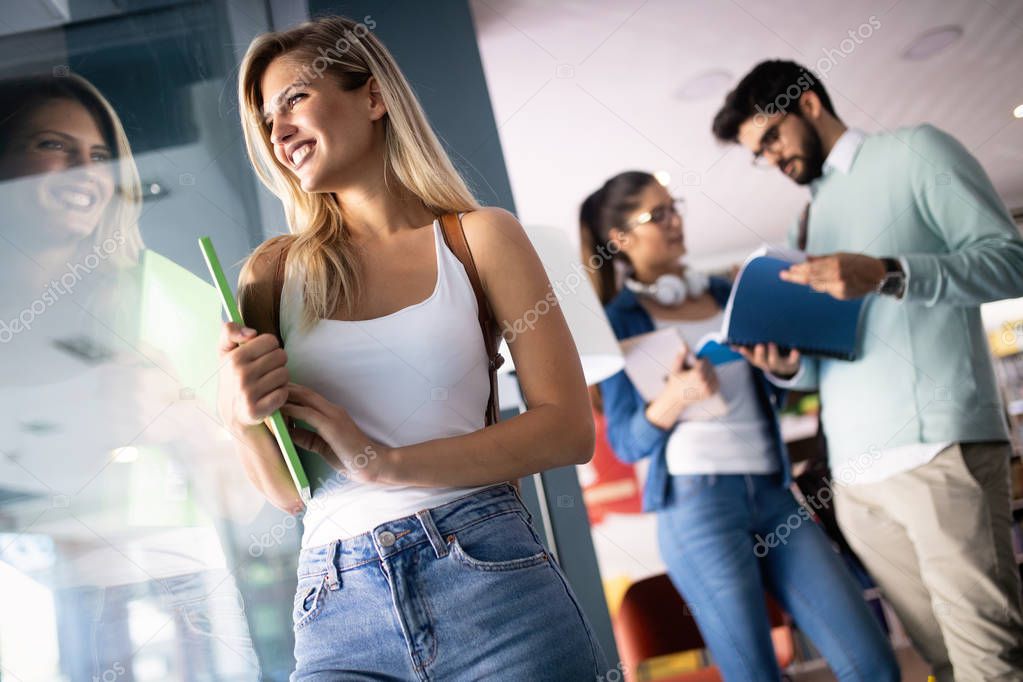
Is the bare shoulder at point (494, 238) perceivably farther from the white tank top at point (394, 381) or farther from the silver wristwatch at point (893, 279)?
the silver wristwatch at point (893, 279)

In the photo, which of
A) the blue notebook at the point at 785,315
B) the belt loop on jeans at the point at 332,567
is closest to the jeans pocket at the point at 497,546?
the belt loop on jeans at the point at 332,567

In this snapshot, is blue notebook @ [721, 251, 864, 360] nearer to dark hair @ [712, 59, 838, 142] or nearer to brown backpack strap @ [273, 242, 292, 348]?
dark hair @ [712, 59, 838, 142]

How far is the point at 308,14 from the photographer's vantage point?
228 centimetres

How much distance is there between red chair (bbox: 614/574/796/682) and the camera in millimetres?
2676

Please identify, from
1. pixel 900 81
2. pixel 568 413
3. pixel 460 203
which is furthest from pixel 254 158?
pixel 900 81

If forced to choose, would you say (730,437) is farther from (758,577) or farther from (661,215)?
(661,215)

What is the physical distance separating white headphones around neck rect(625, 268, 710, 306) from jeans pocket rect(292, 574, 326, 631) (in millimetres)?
2022

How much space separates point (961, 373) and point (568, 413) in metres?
1.73

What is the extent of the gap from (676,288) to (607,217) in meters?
0.38

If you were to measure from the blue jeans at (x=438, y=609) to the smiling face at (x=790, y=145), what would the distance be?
2112 mm

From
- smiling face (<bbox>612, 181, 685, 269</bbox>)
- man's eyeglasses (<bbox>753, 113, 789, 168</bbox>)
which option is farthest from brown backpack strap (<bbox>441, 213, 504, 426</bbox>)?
man's eyeglasses (<bbox>753, 113, 789, 168</bbox>)

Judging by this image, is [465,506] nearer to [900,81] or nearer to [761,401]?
[761,401]

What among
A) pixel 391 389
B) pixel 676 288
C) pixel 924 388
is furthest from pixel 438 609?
pixel 676 288

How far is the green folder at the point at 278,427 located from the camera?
909 mm
